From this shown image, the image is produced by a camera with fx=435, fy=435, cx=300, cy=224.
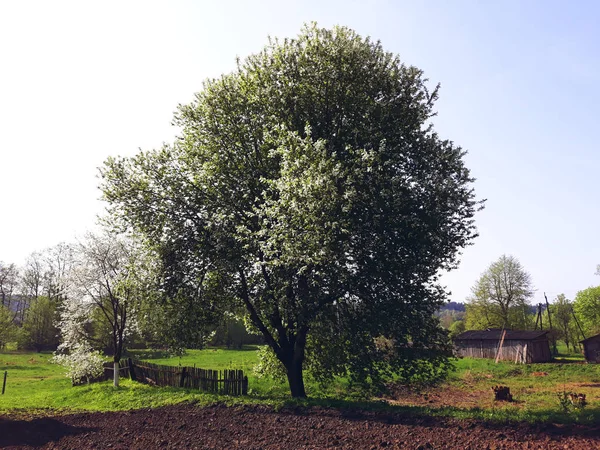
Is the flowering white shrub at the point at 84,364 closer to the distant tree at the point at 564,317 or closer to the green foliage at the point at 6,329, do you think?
the green foliage at the point at 6,329

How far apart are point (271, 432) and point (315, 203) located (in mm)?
7435

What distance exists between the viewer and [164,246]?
65.6 ft

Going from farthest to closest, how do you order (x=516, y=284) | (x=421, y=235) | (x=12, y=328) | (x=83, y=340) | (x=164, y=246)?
(x=516, y=284) → (x=12, y=328) → (x=83, y=340) → (x=164, y=246) → (x=421, y=235)

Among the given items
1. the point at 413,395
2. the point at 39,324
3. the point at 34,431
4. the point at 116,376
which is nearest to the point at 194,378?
the point at 116,376

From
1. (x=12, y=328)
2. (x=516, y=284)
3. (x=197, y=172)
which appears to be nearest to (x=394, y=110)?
(x=197, y=172)

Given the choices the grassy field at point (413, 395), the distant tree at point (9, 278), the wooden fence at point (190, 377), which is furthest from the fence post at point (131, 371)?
the distant tree at point (9, 278)

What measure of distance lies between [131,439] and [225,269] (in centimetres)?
737

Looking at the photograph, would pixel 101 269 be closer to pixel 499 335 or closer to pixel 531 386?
pixel 531 386

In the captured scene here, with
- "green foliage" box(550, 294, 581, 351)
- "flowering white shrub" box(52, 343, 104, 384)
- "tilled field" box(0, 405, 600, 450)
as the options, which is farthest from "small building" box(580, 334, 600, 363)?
"flowering white shrub" box(52, 343, 104, 384)

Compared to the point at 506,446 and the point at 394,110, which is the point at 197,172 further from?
the point at 506,446

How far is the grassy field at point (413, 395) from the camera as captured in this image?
15.8 metres

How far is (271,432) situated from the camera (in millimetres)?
13211

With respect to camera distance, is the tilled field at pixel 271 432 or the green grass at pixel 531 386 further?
the green grass at pixel 531 386

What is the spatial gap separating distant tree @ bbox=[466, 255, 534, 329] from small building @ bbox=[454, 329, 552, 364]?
15.2m
